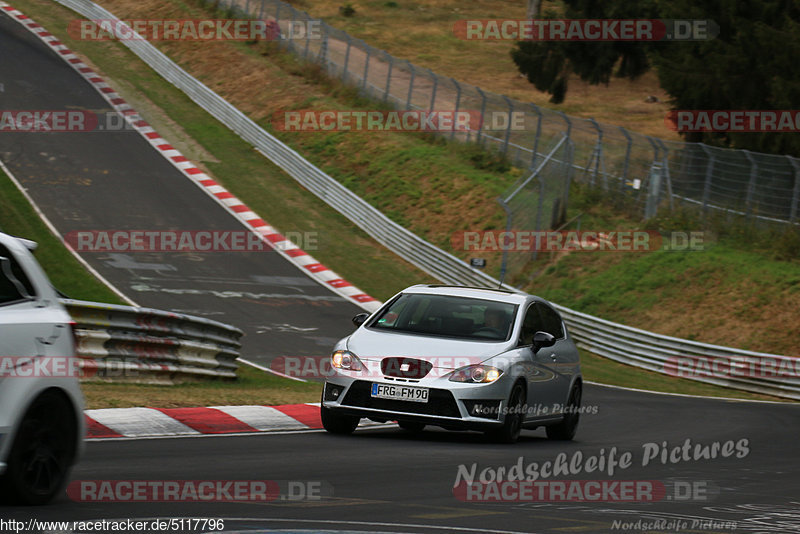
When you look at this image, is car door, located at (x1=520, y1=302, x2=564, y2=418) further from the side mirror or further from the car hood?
the car hood

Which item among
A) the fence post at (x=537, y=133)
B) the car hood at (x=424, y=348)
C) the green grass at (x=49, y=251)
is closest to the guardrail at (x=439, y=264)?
the fence post at (x=537, y=133)

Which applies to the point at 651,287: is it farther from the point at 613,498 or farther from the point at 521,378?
the point at 613,498

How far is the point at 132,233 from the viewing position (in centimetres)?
3000

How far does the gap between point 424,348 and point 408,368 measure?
283 mm

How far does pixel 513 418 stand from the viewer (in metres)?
11.7

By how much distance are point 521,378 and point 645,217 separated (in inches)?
822

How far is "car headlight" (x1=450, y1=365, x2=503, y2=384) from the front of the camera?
1134 cm

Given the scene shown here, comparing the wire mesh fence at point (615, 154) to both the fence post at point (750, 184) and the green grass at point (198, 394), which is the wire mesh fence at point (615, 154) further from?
the green grass at point (198, 394)

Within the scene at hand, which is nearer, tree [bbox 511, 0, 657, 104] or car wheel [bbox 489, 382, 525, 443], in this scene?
car wheel [bbox 489, 382, 525, 443]

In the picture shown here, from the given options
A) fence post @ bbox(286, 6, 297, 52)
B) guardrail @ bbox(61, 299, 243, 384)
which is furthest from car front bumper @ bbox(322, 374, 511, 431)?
fence post @ bbox(286, 6, 297, 52)

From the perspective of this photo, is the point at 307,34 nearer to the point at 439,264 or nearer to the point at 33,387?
the point at 439,264

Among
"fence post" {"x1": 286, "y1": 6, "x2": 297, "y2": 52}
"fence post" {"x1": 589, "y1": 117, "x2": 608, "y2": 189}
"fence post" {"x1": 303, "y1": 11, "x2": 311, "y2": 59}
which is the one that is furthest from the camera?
"fence post" {"x1": 286, "y1": 6, "x2": 297, "y2": 52}

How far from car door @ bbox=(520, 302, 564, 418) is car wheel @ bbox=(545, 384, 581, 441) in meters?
0.30

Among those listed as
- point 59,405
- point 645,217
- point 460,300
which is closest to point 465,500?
point 59,405
